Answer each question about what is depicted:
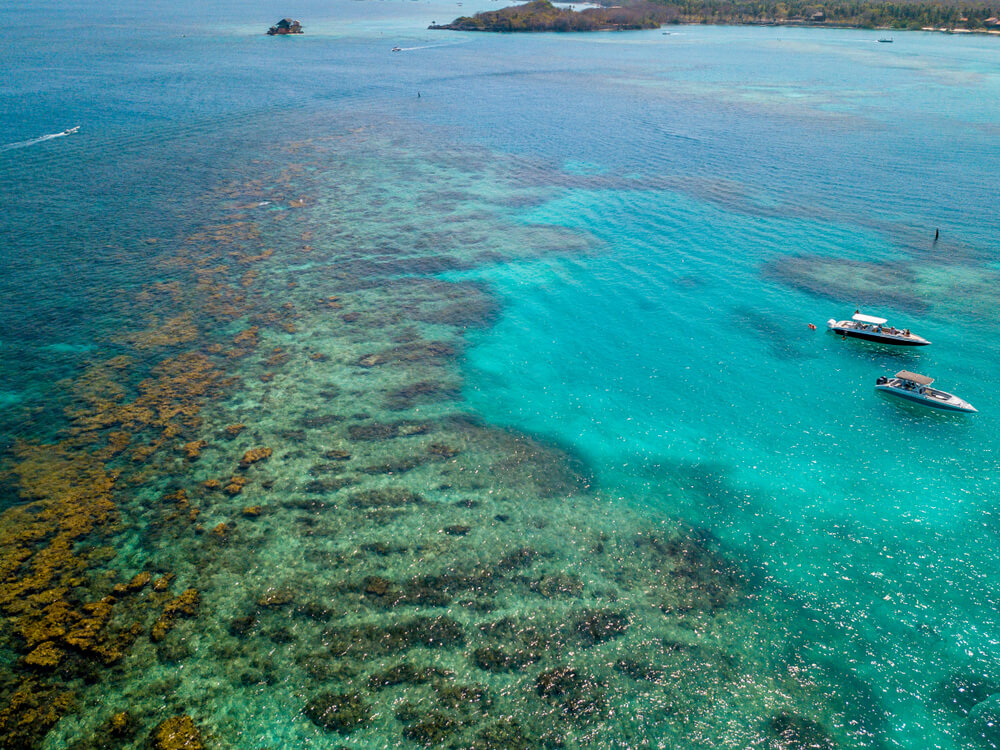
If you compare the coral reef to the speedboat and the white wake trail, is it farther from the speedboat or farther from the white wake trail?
the white wake trail

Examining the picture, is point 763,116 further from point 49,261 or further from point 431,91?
point 49,261

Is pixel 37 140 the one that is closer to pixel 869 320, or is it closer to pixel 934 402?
pixel 869 320

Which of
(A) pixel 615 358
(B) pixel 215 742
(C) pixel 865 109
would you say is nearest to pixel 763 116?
(C) pixel 865 109

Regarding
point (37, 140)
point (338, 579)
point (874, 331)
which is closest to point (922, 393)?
Answer: point (874, 331)

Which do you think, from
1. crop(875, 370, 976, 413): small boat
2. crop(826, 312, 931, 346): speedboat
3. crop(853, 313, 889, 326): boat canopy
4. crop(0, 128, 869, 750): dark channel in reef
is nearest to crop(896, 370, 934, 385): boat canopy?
crop(875, 370, 976, 413): small boat

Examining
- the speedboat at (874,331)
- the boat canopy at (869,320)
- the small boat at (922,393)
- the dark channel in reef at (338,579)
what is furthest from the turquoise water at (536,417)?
the boat canopy at (869,320)
